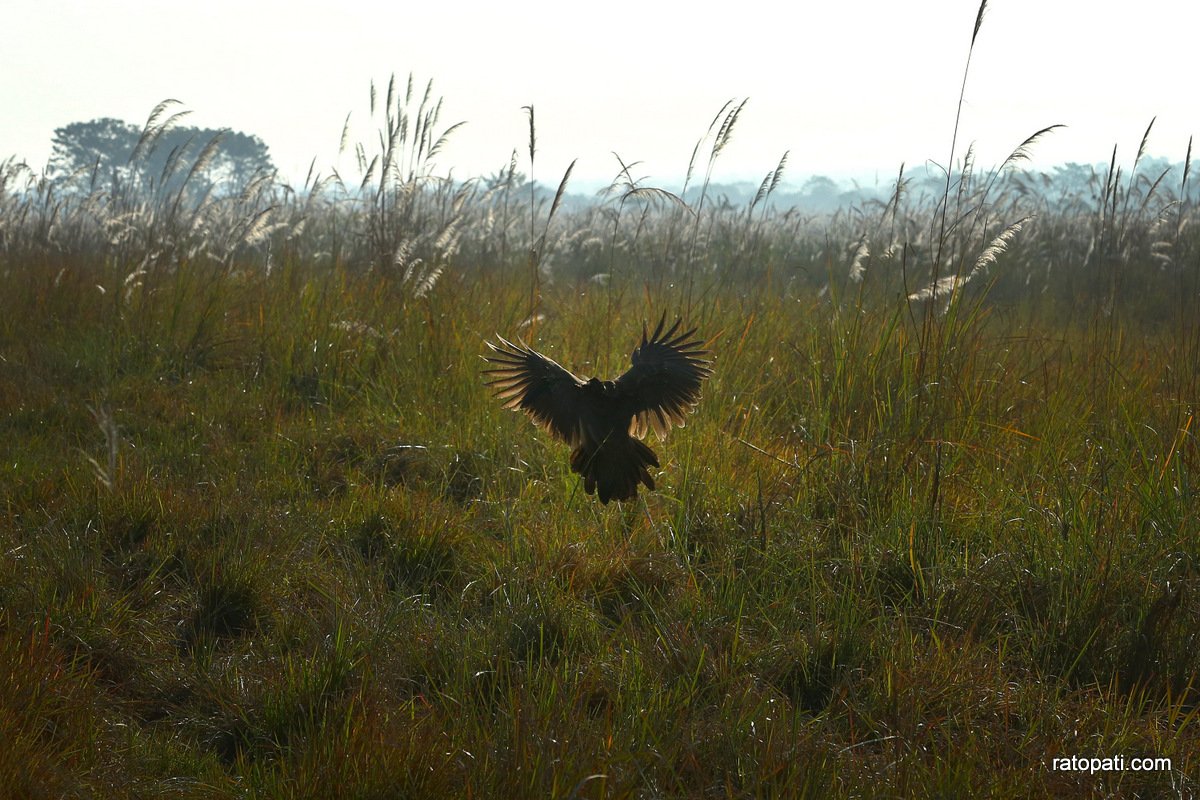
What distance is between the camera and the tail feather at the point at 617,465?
2.63 meters

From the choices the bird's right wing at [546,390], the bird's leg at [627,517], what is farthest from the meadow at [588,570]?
the bird's right wing at [546,390]

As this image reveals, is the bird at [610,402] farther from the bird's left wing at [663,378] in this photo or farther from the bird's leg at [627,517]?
the bird's leg at [627,517]

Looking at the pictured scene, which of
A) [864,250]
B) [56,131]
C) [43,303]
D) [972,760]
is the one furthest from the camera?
[56,131]

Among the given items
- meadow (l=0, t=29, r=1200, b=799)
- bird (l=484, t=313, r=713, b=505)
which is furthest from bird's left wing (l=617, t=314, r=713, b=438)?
meadow (l=0, t=29, r=1200, b=799)

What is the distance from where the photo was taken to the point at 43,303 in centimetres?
514

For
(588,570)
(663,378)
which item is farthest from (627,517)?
(663,378)

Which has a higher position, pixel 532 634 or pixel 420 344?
pixel 420 344

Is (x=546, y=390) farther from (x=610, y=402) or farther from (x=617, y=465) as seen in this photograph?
(x=617, y=465)

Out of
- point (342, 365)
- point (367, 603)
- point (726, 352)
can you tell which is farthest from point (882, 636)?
point (342, 365)

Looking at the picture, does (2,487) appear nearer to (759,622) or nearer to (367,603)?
(367,603)

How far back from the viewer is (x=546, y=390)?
8.80 feet

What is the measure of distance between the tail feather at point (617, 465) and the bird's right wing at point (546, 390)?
0.08m

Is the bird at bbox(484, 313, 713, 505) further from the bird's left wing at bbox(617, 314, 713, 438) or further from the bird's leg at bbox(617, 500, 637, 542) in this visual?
the bird's leg at bbox(617, 500, 637, 542)

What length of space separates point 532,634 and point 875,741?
856 mm
